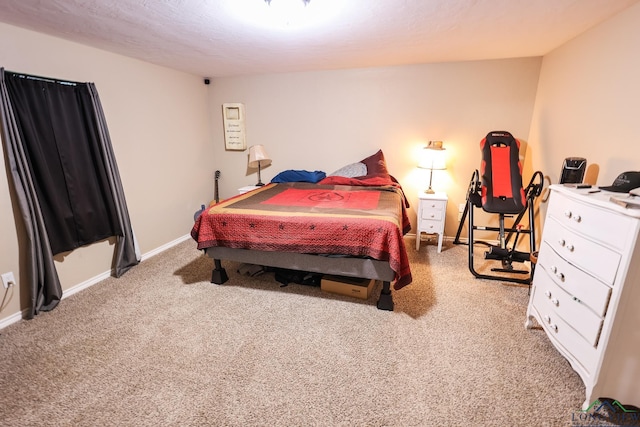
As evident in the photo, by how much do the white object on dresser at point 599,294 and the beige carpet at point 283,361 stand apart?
21cm

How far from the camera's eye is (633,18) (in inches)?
66.8

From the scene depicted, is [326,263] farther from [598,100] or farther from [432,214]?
[598,100]

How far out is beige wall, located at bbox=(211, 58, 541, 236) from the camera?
3106mm

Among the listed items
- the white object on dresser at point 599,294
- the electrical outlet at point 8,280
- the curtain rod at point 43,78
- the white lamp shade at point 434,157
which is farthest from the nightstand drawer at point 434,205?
the electrical outlet at point 8,280

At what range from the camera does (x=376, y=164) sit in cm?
348

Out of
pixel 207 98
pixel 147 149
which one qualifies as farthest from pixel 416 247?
pixel 207 98

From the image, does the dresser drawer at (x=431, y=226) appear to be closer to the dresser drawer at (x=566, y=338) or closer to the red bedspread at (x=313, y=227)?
the red bedspread at (x=313, y=227)

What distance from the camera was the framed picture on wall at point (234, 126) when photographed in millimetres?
3941

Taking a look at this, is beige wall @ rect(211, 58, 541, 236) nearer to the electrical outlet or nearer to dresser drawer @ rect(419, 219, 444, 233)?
dresser drawer @ rect(419, 219, 444, 233)

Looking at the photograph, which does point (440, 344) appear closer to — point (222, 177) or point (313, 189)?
point (313, 189)

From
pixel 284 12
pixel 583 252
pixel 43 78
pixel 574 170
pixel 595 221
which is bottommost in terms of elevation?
pixel 583 252

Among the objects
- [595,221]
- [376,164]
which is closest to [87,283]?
[376,164]

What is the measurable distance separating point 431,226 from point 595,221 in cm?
184

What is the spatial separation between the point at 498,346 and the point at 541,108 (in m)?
2.45
